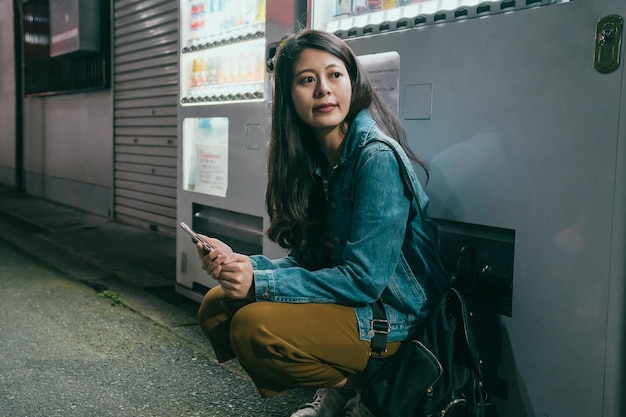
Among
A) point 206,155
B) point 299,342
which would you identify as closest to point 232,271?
point 299,342

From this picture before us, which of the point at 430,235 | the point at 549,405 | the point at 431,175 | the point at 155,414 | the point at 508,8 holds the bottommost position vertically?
the point at 155,414

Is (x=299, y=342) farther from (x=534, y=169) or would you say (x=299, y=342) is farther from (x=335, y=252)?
(x=534, y=169)

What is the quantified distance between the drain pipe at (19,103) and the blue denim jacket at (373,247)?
12422 millimetres

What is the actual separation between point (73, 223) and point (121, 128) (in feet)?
5.12

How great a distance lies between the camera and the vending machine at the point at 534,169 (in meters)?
2.25

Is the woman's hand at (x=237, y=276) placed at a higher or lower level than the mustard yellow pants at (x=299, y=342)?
higher

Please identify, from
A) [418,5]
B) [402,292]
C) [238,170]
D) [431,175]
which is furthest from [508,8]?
[238,170]

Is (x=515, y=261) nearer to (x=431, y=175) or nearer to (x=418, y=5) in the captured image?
(x=431, y=175)

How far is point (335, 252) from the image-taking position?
262 centimetres

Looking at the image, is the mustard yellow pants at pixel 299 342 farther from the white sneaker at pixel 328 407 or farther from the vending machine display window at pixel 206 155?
the vending machine display window at pixel 206 155

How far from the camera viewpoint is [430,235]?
2475mm

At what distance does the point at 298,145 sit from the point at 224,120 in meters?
1.87

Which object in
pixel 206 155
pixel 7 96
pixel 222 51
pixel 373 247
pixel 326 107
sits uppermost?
Result: pixel 7 96

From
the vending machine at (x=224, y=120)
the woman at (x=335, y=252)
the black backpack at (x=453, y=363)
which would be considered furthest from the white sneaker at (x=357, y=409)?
the vending machine at (x=224, y=120)
